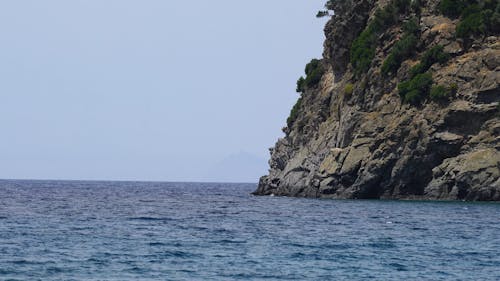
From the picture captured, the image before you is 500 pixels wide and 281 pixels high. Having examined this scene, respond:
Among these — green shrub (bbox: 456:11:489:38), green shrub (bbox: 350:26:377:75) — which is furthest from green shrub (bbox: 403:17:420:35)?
green shrub (bbox: 456:11:489:38)

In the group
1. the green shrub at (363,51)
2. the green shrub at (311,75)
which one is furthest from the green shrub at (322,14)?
the green shrub at (363,51)

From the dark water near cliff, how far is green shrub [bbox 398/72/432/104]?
72.9 feet

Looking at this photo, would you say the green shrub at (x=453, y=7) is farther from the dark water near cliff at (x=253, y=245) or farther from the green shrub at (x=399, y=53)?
the dark water near cliff at (x=253, y=245)

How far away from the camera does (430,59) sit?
3625 inches

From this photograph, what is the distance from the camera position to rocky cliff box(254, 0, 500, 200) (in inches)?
3250

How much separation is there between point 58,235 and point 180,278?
667 inches

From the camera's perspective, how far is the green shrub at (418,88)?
88.9m

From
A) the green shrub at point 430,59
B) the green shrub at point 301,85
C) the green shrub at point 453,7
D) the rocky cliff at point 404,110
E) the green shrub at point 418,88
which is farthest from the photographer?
the green shrub at point 301,85

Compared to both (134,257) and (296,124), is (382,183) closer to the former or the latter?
(296,124)

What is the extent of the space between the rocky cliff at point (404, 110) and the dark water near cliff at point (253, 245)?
48.2 feet

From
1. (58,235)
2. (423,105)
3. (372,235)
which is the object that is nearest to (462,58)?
(423,105)

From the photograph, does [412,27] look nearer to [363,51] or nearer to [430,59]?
[430,59]

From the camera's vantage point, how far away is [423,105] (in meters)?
89.0

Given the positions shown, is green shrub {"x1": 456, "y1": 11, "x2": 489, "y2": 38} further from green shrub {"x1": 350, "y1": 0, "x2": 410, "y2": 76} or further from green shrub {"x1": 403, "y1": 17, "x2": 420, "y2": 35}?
green shrub {"x1": 350, "y1": 0, "x2": 410, "y2": 76}
